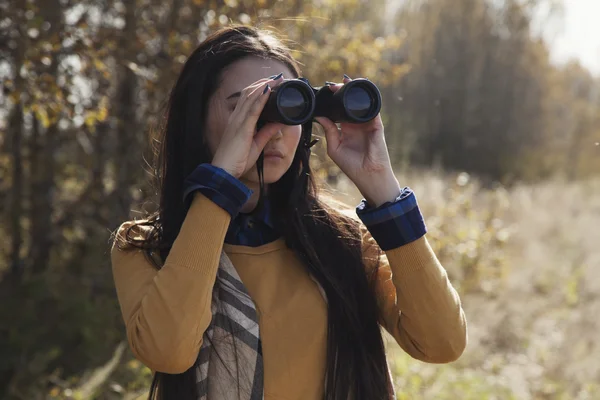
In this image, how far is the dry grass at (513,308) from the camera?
4.32 meters

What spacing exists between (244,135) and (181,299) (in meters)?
0.38

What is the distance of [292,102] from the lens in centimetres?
151

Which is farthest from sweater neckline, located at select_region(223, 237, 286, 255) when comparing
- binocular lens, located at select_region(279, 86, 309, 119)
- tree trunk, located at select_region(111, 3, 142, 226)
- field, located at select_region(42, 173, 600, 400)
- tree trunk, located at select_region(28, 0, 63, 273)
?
tree trunk, located at select_region(28, 0, 63, 273)

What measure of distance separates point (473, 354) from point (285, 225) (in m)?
3.55

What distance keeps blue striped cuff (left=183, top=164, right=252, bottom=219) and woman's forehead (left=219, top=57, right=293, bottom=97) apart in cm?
26

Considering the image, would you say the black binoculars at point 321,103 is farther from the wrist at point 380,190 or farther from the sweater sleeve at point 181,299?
Answer: the sweater sleeve at point 181,299

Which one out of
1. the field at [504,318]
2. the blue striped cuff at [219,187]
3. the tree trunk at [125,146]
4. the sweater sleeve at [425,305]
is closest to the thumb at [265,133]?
the blue striped cuff at [219,187]

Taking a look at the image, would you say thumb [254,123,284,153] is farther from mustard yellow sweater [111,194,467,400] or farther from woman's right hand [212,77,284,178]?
mustard yellow sweater [111,194,467,400]

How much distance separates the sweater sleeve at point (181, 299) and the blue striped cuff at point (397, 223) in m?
0.33

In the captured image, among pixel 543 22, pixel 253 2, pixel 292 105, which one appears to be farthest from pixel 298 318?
pixel 543 22

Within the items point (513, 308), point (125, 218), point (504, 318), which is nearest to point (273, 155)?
point (125, 218)

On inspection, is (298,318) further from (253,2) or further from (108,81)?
(108,81)

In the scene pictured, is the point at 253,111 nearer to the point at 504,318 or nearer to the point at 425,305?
the point at 425,305

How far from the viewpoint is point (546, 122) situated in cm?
1728
